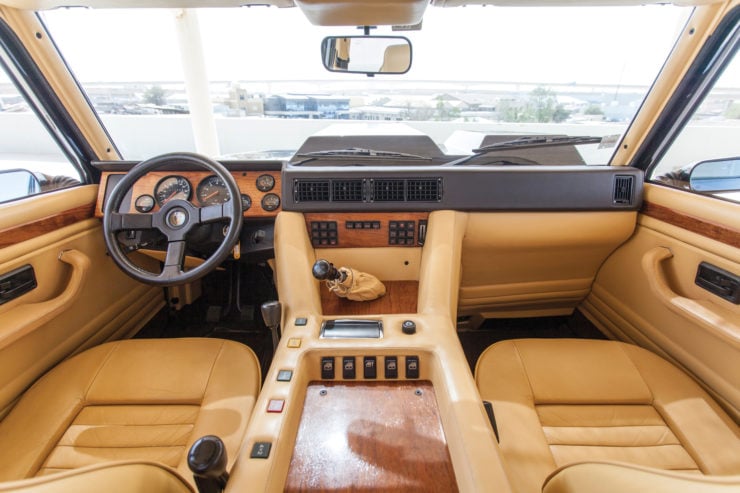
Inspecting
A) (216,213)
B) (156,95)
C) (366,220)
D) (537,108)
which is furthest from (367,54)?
(156,95)

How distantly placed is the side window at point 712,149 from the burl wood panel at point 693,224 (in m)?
0.14

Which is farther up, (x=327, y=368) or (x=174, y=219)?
(x=174, y=219)

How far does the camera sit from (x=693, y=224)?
148 centimetres

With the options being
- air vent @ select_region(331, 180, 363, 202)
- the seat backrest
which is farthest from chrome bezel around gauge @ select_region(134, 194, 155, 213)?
the seat backrest

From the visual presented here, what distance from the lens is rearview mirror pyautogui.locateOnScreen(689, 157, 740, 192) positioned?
1.66 metres

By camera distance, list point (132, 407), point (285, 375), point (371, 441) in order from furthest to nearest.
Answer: point (132, 407), point (285, 375), point (371, 441)

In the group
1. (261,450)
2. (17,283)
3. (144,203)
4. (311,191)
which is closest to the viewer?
(261,450)

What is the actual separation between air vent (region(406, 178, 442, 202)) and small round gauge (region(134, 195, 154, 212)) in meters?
1.29

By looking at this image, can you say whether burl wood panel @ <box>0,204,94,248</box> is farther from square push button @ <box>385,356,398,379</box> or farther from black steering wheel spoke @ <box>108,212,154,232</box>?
square push button @ <box>385,356,398,379</box>

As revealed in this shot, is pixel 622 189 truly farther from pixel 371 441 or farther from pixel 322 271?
pixel 371 441

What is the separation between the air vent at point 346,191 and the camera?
1698mm

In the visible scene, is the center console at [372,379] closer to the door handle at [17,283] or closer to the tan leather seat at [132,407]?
the tan leather seat at [132,407]

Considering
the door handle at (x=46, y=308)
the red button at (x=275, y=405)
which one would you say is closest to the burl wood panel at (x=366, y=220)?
the red button at (x=275, y=405)

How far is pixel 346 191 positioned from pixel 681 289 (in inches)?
61.0
